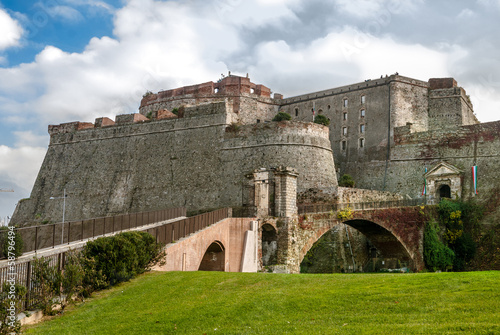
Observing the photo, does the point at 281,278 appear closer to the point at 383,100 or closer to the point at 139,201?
the point at 139,201

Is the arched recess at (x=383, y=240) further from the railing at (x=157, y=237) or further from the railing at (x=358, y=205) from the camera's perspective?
the railing at (x=157, y=237)

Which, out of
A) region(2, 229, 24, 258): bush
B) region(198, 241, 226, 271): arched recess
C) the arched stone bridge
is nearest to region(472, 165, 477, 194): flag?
the arched stone bridge

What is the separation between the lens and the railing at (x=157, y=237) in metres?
13.6

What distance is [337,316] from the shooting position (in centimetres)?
1247

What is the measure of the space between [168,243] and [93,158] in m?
36.1

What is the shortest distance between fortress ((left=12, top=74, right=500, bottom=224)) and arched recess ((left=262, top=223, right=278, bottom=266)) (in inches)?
379

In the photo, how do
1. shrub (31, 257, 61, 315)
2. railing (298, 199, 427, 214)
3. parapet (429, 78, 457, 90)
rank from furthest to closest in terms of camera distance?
parapet (429, 78, 457, 90)
railing (298, 199, 427, 214)
shrub (31, 257, 61, 315)

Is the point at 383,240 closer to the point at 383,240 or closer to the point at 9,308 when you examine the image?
the point at 383,240

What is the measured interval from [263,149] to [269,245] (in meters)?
14.6

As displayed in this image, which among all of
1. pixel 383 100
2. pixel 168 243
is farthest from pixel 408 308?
pixel 383 100

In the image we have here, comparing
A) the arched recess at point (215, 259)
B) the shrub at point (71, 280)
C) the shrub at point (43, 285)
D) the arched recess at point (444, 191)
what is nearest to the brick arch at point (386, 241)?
the arched recess at point (444, 191)

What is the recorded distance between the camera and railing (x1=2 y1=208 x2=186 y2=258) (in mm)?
18308

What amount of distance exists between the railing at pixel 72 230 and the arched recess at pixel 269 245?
725cm

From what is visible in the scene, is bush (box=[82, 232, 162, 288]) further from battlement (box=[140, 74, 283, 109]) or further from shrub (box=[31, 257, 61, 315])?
battlement (box=[140, 74, 283, 109])
